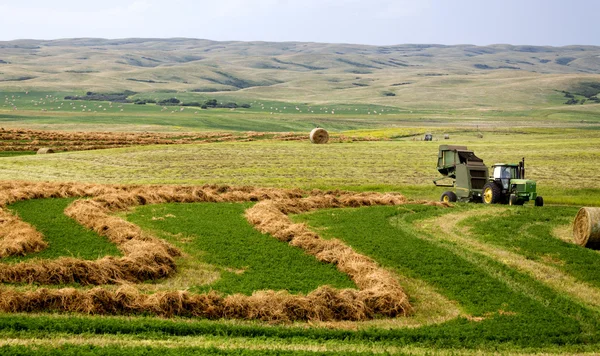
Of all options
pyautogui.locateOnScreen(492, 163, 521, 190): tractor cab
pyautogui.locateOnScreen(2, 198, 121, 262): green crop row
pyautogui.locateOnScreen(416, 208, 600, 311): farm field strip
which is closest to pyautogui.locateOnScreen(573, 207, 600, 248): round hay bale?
pyautogui.locateOnScreen(416, 208, 600, 311): farm field strip

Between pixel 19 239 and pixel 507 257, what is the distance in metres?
17.2

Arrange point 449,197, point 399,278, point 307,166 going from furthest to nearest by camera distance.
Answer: point 307,166 < point 449,197 < point 399,278

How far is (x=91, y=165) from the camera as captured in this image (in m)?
51.8

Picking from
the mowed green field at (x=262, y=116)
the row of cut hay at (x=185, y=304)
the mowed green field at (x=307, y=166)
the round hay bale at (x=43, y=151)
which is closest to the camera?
the row of cut hay at (x=185, y=304)

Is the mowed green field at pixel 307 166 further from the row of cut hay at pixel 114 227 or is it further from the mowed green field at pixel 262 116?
the mowed green field at pixel 262 116

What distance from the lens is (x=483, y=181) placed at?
1483 inches

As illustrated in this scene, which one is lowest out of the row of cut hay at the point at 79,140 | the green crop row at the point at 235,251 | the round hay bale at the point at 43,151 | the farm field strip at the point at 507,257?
the farm field strip at the point at 507,257

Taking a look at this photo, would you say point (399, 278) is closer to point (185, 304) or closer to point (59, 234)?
point (185, 304)

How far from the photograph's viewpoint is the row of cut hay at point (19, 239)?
20719mm

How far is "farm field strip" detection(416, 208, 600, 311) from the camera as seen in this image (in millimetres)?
19266

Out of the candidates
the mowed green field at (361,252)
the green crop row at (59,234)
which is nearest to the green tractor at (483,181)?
the mowed green field at (361,252)

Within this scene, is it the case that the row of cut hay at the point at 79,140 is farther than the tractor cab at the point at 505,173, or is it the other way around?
the row of cut hay at the point at 79,140

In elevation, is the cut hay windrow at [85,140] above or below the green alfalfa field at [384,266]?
above

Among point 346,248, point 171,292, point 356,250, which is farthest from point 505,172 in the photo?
point 171,292
